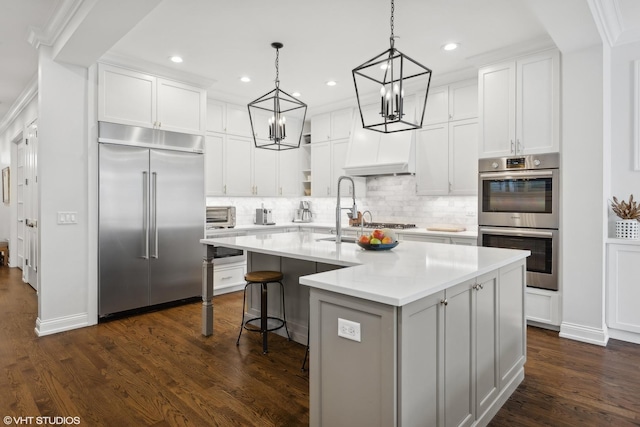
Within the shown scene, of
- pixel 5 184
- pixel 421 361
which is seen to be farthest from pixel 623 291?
pixel 5 184

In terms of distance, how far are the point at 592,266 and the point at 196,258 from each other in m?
4.20

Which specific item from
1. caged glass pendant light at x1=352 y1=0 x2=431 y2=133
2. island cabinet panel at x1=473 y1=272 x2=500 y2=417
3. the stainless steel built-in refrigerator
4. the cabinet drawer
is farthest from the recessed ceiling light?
the cabinet drawer

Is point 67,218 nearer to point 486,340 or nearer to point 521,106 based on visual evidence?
point 486,340

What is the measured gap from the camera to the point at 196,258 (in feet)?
15.5

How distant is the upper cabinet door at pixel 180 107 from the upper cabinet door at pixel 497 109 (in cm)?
333

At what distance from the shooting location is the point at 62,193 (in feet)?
12.3

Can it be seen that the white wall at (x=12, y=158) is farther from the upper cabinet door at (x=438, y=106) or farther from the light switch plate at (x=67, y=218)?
the upper cabinet door at (x=438, y=106)

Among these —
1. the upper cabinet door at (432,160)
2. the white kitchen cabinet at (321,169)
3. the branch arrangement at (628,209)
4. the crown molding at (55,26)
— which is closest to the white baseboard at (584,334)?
the branch arrangement at (628,209)

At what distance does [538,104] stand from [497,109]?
1.25 ft

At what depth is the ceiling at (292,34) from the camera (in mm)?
3008

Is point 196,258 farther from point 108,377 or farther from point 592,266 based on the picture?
point 592,266

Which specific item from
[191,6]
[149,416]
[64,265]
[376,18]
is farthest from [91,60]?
[149,416]

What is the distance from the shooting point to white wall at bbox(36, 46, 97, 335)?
362 centimetres

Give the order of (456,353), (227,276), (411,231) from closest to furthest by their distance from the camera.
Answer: (456,353) < (411,231) < (227,276)
